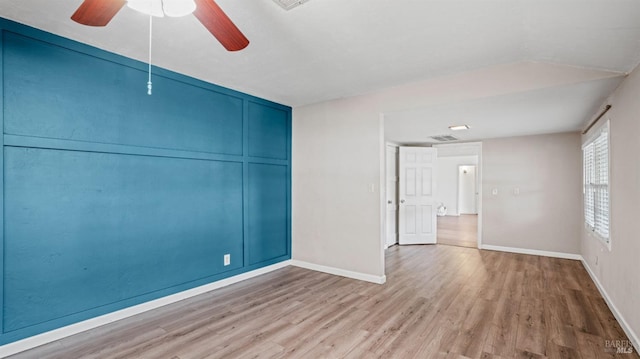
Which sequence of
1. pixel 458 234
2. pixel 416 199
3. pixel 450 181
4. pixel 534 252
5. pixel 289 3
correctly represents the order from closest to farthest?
pixel 289 3 → pixel 534 252 → pixel 416 199 → pixel 458 234 → pixel 450 181

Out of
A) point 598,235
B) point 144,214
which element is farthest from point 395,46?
point 598,235

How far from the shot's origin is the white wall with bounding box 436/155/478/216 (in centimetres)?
1209

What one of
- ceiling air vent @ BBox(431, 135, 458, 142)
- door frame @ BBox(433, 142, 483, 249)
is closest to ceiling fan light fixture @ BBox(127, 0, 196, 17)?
ceiling air vent @ BBox(431, 135, 458, 142)

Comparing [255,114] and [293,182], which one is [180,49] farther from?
[293,182]

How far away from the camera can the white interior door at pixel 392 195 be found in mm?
6203

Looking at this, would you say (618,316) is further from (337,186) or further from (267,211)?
(267,211)

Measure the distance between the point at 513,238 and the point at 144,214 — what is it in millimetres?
5947

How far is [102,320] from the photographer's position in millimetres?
2689

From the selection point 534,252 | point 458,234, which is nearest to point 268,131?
point 534,252

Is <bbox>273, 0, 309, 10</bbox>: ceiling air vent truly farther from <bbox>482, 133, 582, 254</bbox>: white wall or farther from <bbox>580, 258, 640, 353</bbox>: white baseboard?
<bbox>482, 133, 582, 254</bbox>: white wall

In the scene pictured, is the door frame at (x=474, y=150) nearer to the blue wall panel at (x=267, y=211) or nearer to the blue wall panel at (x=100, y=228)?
the blue wall panel at (x=267, y=211)

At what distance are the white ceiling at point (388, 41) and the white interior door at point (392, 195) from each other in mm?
2578

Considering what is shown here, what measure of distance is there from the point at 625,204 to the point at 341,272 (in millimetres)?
2997

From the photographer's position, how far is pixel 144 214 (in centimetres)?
299
